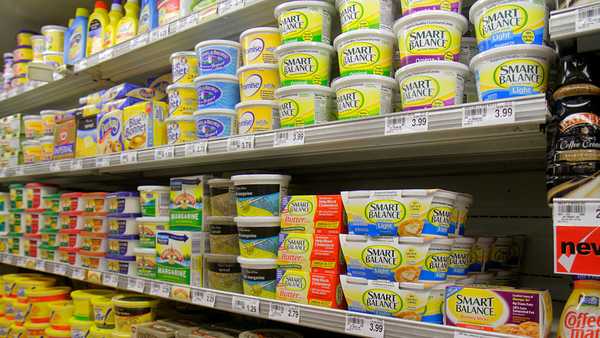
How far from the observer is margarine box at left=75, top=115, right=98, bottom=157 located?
6.58ft

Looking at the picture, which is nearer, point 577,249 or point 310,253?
point 577,249

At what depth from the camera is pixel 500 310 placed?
3.10 feet

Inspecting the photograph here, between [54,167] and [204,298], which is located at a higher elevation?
[54,167]

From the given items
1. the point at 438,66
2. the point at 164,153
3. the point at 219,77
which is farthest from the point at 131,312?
the point at 438,66

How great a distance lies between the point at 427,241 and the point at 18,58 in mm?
2663

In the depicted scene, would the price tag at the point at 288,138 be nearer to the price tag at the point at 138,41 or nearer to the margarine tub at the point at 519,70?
the margarine tub at the point at 519,70

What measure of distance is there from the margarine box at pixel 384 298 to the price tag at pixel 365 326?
3 cm

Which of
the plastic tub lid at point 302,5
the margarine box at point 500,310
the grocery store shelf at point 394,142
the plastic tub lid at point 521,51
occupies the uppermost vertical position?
the plastic tub lid at point 302,5

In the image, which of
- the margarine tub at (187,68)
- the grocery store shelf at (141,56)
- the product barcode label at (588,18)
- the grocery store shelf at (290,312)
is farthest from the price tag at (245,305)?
the product barcode label at (588,18)

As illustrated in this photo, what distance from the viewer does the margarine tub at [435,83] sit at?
106 centimetres

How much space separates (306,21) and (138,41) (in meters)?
0.83

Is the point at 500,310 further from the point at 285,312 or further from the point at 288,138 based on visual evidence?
the point at 288,138

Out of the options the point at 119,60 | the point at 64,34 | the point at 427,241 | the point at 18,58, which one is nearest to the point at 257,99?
the point at 427,241

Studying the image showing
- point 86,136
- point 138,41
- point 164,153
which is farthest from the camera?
point 86,136
